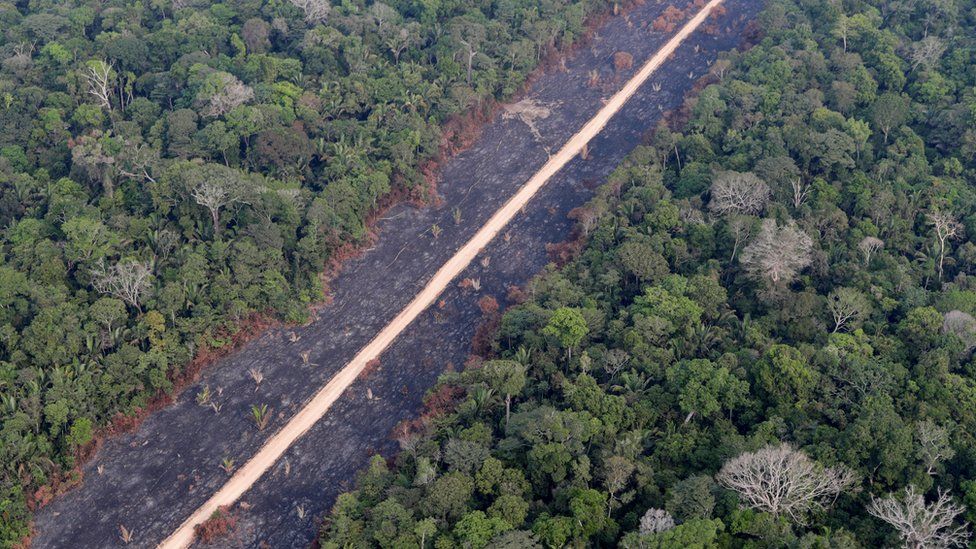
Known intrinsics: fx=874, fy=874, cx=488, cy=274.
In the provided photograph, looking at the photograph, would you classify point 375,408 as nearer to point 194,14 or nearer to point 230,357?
point 230,357

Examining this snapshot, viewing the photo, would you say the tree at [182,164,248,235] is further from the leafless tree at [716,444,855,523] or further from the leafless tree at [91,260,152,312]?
the leafless tree at [716,444,855,523]

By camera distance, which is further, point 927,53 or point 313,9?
point 313,9

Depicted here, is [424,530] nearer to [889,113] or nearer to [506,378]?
[506,378]

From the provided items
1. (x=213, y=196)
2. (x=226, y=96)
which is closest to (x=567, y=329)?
(x=213, y=196)

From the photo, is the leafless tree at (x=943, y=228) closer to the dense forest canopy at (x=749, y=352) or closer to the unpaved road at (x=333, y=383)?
the dense forest canopy at (x=749, y=352)

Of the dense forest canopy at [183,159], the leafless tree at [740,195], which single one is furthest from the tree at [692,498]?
the dense forest canopy at [183,159]

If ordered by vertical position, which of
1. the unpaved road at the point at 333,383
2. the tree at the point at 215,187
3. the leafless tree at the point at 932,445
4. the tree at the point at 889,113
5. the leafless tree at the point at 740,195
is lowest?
the unpaved road at the point at 333,383

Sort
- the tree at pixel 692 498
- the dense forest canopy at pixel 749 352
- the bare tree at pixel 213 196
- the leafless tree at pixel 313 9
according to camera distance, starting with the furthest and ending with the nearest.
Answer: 1. the leafless tree at pixel 313 9
2. the bare tree at pixel 213 196
3. the dense forest canopy at pixel 749 352
4. the tree at pixel 692 498

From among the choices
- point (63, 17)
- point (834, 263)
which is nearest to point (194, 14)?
point (63, 17)
